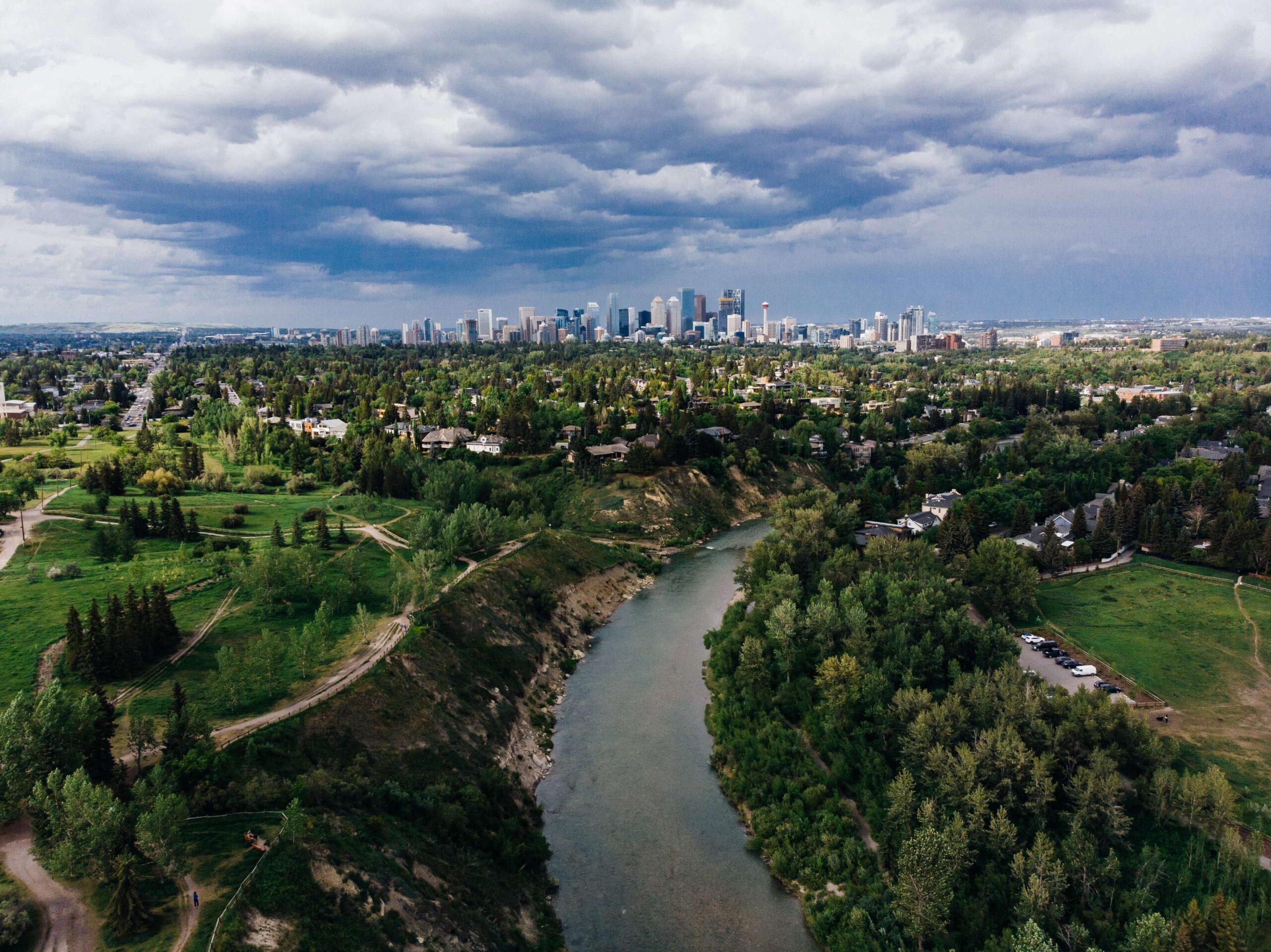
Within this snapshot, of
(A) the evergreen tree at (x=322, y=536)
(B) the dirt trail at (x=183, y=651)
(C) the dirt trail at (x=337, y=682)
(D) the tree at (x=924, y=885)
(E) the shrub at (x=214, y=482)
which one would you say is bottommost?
(D) the tree at (x=924, y=885)

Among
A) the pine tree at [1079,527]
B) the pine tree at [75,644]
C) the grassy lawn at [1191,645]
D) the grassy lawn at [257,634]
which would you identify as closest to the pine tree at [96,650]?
the pine tree at [75,644]

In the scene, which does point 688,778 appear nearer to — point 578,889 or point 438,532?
point 578,889

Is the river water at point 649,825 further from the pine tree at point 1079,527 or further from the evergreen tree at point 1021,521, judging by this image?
the pine tree at point 1079,527

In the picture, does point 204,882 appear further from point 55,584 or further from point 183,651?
point 55,584

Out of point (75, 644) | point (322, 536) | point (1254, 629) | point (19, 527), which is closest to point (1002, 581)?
point (1254, 629)

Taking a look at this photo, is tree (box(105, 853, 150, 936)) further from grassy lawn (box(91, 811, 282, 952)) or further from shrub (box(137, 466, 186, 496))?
shrub (box(137, 466, 186, 496))
